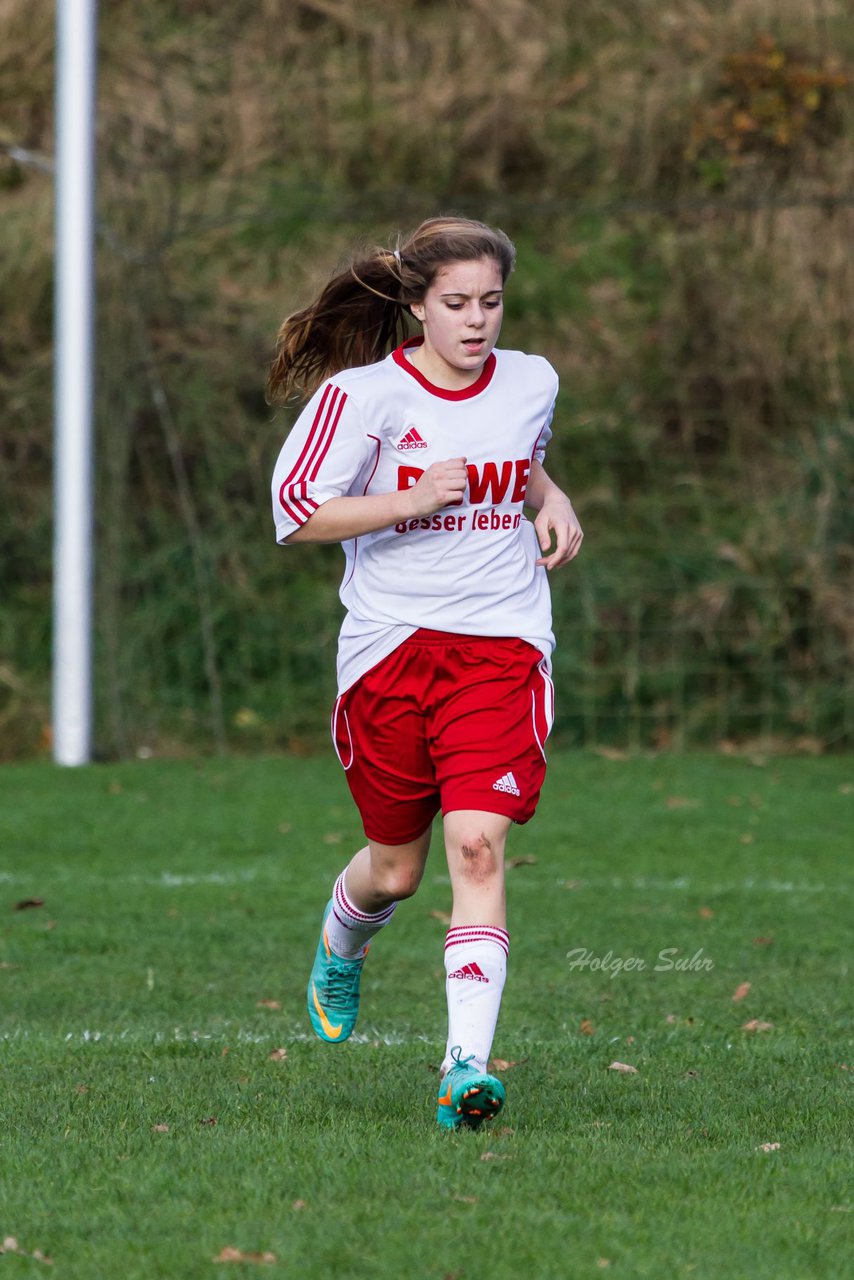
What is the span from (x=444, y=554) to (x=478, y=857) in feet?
2.38

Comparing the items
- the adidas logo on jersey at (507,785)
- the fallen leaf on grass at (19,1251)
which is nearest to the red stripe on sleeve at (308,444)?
the adidas logo on jersey at (507,785)

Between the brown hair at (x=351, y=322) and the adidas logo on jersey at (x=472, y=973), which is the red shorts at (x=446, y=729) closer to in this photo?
the adidas logo on jersey at (x=472, y=973)

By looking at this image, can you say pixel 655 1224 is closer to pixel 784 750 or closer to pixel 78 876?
pixel 78 876

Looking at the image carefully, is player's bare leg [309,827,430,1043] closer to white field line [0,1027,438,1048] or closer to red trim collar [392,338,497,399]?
white field line [0,1027,438,1048]

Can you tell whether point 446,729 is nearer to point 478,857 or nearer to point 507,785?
point 507,785

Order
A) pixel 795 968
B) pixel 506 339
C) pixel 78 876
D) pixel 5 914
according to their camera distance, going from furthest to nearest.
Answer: pixel 506 339 < pixel 78 876 < pixel 5 914 < pixel 795 968

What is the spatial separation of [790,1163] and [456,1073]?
71 centimetres

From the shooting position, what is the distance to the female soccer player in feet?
13.7

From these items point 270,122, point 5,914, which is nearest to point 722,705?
point 5,914

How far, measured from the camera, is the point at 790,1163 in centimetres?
372

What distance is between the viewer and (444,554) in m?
4.37

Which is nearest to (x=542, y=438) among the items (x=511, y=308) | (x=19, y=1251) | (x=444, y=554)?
(x=444, y=554)

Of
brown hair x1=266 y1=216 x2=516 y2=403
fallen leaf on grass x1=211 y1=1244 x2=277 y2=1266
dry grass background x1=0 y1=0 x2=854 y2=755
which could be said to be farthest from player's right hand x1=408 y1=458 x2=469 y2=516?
dry grass background x1=0 y1=0 x2=854 y2=755

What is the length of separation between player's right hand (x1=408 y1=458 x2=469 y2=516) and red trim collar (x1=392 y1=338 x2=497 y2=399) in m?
0.30
